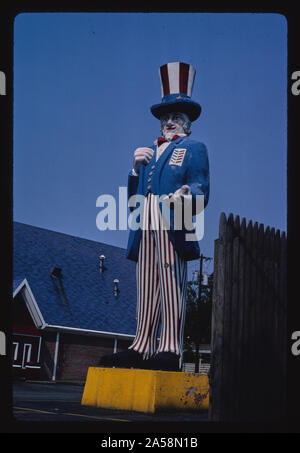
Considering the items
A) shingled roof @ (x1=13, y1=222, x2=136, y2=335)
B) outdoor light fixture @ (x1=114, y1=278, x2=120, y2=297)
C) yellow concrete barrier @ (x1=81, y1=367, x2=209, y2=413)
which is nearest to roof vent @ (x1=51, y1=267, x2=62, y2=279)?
shingled roof @ (x1=13, y1=222, x2=136, y2=335)

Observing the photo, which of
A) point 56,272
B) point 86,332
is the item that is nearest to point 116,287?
point 56,272

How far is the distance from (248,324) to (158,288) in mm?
2202

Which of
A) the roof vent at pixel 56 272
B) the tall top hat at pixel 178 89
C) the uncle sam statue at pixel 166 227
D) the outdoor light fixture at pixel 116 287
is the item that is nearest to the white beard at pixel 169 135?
the uncle sam statue at pixel 166 227

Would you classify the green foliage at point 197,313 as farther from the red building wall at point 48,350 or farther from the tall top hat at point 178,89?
the tall top hat at point 178,89

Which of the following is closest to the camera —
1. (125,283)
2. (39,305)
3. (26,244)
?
(39,305)

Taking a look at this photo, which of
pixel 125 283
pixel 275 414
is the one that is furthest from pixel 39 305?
pixel 275 414

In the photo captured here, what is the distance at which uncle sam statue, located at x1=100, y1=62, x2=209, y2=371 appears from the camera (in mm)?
6094

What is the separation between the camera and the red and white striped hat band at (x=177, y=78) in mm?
6430

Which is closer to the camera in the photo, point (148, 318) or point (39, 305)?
point (148, 318)

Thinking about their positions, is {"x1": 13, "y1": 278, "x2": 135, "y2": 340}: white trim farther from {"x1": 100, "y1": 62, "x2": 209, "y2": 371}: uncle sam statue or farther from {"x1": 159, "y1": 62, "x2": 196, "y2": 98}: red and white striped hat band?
{"x1": 159, "y1": 62, "x2": 196, "y2": 98}: red and white striped hat band
